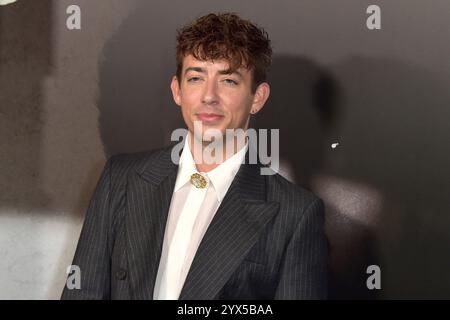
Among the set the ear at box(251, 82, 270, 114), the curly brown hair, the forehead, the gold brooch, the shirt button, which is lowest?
the shirt button

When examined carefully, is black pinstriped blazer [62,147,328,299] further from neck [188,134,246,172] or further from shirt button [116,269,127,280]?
neck [188,134,246,172]

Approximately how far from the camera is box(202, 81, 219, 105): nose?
7.80 feet

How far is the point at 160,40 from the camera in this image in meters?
3.28

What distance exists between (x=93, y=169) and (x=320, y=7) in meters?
1.44

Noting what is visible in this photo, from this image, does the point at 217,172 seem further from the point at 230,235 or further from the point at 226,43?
the point at 226,43

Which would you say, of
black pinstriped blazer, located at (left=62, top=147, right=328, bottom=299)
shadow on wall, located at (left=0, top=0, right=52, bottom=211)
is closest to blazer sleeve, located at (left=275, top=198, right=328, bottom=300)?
black pinstriped blazer, located at (left=62, top=147, right=328, bottom=299)

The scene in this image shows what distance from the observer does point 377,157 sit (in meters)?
3.16

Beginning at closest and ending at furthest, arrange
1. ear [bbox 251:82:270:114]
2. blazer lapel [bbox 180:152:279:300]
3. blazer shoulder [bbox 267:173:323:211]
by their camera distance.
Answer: blazer lapel [bbox 180:152:279:300], blazer shoulder [bbox 267:173:323:211], ear [bbox 251:82:270:114]

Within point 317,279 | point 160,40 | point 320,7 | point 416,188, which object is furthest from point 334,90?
point 317,279

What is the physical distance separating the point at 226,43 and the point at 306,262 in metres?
0.88

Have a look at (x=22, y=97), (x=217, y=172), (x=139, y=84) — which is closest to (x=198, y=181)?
(x=217, y=172)

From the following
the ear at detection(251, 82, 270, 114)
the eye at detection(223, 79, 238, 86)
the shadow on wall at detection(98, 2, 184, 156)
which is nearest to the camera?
the eye at detection(223, 79, 238, 86)
